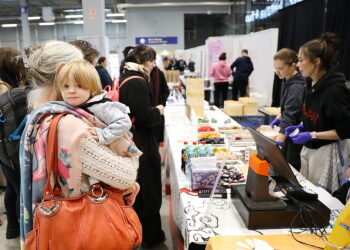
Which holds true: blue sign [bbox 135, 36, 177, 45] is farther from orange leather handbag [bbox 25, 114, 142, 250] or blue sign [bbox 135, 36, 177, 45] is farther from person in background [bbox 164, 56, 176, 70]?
orange leather handbag [bbox 25, 114, 142, 250]

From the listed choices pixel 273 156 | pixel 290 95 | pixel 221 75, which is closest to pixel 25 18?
pixel 221 75

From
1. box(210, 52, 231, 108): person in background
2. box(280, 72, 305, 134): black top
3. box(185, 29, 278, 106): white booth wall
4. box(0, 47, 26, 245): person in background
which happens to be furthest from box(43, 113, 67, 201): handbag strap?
box(210, 52, 231, 108): person in background

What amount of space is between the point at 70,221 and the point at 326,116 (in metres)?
1.57

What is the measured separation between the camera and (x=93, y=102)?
1147mm

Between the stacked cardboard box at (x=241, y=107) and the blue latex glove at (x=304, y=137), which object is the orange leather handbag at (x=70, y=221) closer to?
the blue latex glove at (x=304, y=137)

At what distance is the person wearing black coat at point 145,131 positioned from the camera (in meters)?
1.90

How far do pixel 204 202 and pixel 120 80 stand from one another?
984 millimetres

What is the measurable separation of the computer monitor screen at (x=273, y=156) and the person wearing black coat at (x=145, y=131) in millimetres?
859

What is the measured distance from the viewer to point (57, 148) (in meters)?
1.04

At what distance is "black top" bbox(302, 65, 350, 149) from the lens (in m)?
1.76

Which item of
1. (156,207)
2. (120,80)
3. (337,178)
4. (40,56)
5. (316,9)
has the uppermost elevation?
(316,9)

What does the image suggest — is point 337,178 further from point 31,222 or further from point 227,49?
point 227,49

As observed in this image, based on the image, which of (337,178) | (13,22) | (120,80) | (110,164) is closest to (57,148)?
(110,164)

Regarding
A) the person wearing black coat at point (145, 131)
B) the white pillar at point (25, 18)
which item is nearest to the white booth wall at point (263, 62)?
the person wearing black coat at point (145, 131)
